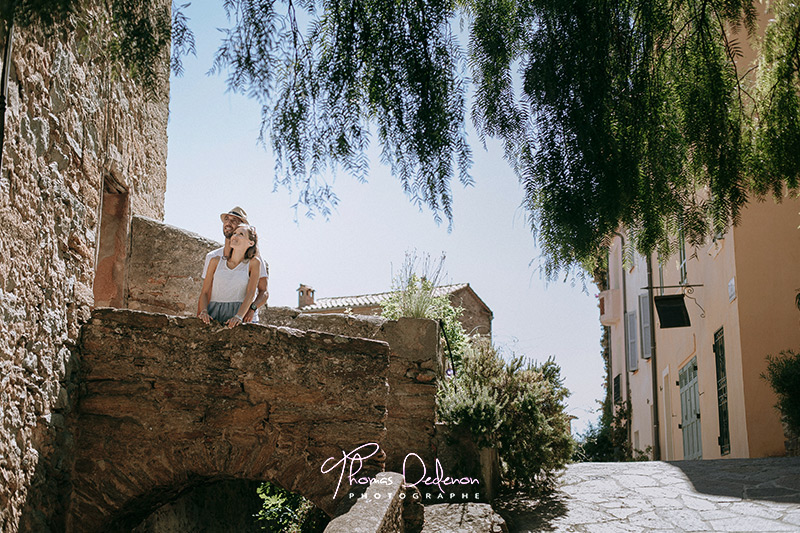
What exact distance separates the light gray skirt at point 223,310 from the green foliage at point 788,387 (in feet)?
22.7

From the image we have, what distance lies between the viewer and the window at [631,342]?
57.8 ft

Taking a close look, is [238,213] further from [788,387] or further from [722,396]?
[722,396]

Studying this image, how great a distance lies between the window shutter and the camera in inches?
647

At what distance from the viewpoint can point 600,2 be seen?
11.9 feet

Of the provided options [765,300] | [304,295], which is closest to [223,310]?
[765,300]

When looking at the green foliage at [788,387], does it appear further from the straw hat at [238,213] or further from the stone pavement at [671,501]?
the straw hat at [238,213]

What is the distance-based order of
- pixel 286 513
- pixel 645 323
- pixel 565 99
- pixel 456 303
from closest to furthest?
pixel 565 99
pixel 286 513
pixel 645 323
pixel 456 303

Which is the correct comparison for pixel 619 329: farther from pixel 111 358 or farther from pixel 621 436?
pixel 111 358

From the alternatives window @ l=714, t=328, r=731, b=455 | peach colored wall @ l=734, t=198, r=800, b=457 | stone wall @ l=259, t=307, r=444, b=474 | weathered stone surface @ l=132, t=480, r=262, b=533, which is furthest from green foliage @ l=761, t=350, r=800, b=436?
weathered stone surface @ l=132, t=480, r=262, b=533

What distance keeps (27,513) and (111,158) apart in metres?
2.94

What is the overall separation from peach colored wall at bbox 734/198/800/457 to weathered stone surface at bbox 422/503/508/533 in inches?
215

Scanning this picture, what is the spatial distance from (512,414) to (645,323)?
33.0 ft

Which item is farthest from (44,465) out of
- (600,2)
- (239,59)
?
(600,2)

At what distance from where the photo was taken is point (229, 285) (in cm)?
569
